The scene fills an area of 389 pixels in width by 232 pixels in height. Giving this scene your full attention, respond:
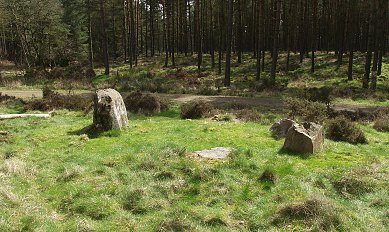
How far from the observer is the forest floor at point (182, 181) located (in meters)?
7.03

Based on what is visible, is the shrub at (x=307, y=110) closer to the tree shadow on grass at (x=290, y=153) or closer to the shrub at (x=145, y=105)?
the tree shadow on grass at (x=290, y=153)

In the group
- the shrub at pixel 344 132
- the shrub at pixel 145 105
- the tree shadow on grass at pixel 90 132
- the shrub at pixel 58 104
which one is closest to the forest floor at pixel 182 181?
the tree shadow on grass at pixel 90 132

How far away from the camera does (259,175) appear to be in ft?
29.9

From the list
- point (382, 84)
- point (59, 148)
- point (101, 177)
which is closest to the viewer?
point (101, 177)

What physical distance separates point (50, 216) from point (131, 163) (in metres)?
3.08

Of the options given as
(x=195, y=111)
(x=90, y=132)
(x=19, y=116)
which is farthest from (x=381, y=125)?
(x=19, y=116)

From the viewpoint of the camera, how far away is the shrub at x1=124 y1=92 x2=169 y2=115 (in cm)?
1798

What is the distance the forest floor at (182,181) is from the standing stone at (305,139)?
308 mm

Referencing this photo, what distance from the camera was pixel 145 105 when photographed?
18.2m

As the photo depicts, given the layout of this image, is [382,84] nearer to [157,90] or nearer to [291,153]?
[157,90]

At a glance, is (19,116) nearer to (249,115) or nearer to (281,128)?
(249,115)

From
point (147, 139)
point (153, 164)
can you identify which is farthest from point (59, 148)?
point (153, 164)

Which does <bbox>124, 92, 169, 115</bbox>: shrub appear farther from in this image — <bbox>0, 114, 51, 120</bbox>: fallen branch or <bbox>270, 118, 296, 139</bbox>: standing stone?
<bbox>270, 118, 296, 139</bbox>: standing stone

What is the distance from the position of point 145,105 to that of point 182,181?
989cm
